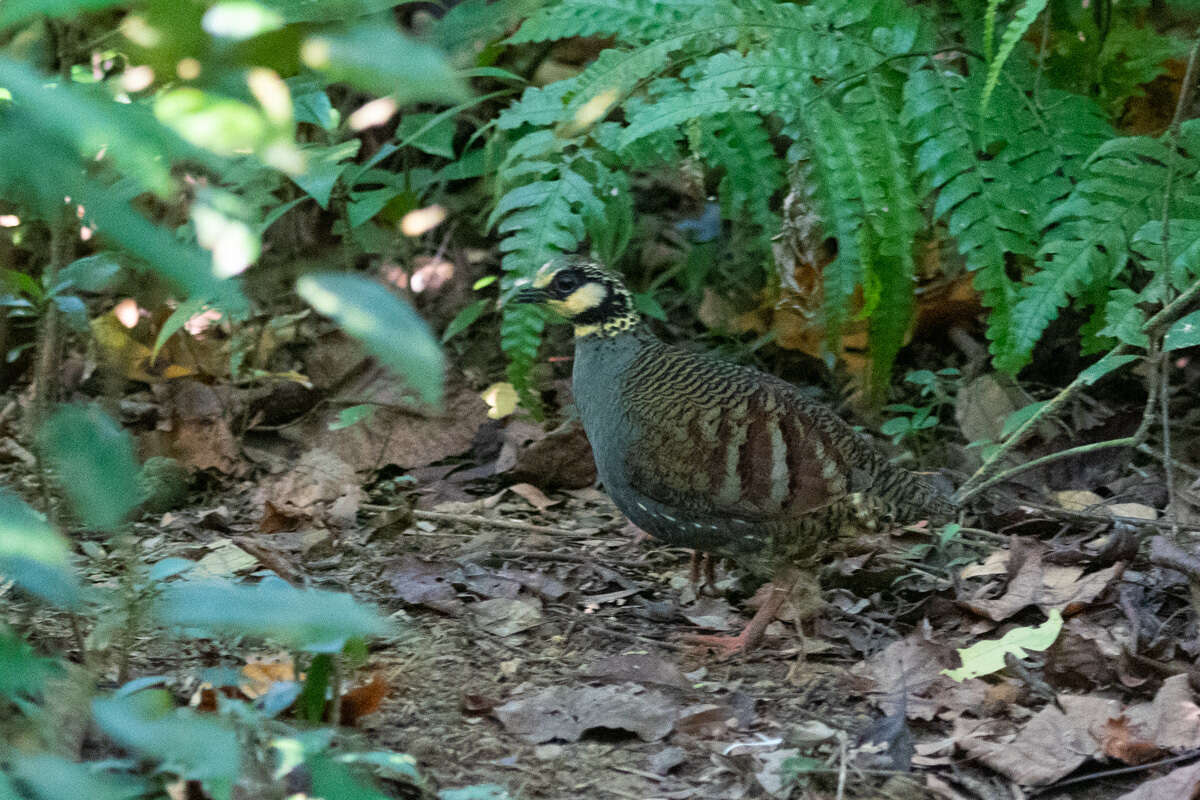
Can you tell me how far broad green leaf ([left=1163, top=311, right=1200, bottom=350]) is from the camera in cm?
359

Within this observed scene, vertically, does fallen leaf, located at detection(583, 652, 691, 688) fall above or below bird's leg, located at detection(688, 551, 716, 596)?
above

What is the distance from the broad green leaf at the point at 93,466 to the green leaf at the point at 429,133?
3.06 meters

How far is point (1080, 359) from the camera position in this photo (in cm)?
533

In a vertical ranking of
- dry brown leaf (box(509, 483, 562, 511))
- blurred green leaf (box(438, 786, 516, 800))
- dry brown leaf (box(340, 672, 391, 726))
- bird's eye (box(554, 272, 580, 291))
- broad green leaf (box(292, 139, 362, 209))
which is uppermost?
broad green leaf (box(292, 139, 362, 209))

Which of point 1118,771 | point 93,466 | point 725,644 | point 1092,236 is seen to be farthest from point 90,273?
point 1092,236

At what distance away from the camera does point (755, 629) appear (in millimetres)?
3799

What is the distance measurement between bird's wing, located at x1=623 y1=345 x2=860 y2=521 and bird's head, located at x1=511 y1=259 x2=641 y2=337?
0.47 metres

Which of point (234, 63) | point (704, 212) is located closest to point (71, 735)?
point (234, 63)

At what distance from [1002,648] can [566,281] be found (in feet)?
6.68

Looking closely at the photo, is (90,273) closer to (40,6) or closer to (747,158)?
(40,6)

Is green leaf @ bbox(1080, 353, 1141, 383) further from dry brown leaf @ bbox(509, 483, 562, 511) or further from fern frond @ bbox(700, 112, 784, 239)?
dry brown leaf @ bbox(509, 483, 562, 511)

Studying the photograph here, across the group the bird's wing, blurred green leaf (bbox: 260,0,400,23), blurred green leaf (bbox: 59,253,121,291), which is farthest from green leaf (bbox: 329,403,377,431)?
blurred green leaf (bbox: 260,0,400,23)

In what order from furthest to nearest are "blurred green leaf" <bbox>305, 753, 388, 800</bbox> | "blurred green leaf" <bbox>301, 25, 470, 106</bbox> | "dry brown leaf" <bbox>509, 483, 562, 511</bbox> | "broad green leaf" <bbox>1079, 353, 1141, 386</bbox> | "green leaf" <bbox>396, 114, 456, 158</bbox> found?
"green leaf" <bbox>396, 114, 456, 158</bbox>, "dry brown leaf" <bbox>509, 483, 562, 511</bbox>, "broad green leaf" <bbox>1079, 353, 1141, 386</bbox>, "blurred green leaf" <bbox>305, 753, 388, 800</bbox>, "blurred green leaf" <bbox>301, 25, 470, 106</bbox>

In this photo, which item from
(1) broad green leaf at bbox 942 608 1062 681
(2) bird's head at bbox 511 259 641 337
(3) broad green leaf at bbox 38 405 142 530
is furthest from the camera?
(2) bird's head at bbox 511 259 641 337
